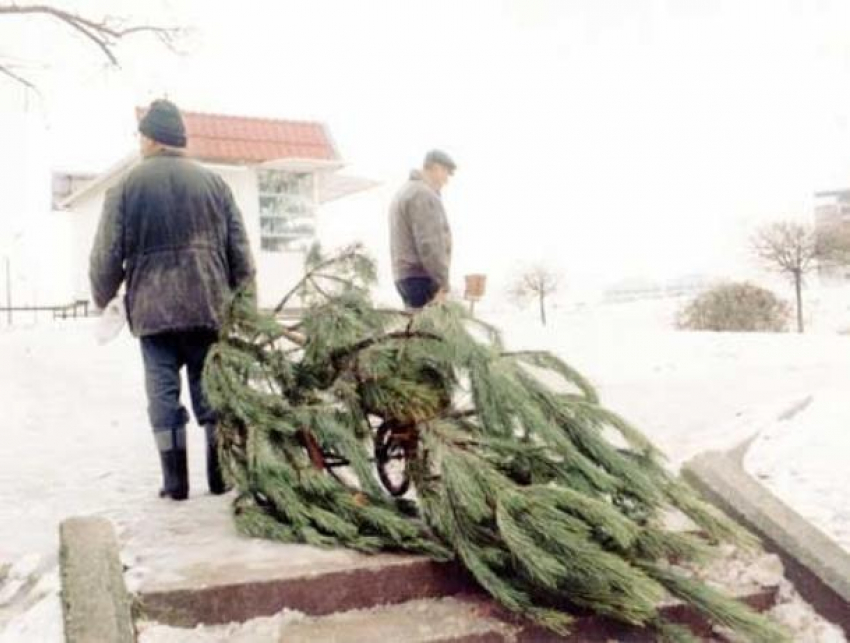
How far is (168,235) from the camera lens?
12.1 feet

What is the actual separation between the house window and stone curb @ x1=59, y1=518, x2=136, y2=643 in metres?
14.4

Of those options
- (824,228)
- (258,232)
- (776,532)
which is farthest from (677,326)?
(776,532)

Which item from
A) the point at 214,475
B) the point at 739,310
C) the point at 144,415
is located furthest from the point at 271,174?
the point at 214,475

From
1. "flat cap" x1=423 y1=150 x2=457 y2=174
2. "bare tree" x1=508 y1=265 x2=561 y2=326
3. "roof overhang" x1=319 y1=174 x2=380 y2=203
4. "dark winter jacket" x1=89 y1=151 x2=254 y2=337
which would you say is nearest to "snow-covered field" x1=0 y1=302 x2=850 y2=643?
"dark winter jacket" x1=89 y1=151 x2=254 y2=337

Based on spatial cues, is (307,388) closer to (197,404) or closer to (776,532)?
(197,404)

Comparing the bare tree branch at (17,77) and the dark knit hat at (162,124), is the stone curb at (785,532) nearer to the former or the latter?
the dark knit hat at (162,124)

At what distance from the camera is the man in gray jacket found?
18.2ft

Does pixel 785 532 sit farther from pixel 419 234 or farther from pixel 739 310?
pixel 739 310

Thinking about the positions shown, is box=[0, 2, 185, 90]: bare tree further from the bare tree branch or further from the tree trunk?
the tree trunk

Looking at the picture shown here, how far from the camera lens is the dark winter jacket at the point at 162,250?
364 centimetres

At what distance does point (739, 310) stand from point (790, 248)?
12.0ft

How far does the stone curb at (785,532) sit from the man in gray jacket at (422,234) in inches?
90.6

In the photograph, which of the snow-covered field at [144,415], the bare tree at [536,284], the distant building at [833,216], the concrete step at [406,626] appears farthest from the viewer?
the bare tree at [536,284]

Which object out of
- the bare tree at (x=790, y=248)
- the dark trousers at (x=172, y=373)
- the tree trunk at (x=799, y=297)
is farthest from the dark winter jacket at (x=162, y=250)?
the bare tree at (x=790, y=248)
